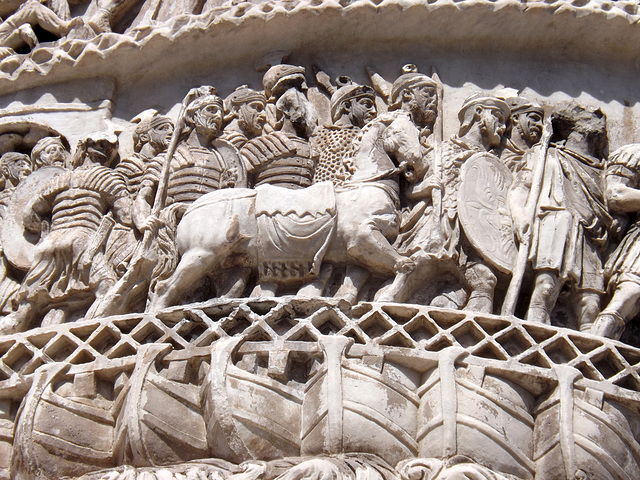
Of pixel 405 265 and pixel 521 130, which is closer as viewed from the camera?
pixel 405 265

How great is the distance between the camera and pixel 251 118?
26.9 ft

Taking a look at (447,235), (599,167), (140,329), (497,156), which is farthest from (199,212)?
(599,167)

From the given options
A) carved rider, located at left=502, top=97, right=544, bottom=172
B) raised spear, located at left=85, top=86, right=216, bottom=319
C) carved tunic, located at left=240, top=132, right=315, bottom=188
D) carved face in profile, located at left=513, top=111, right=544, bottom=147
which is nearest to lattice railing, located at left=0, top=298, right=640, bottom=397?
raised spear, located at left=85, top=86, right=216, bottom=319

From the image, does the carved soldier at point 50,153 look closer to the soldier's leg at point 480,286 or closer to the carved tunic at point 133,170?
the carved tunic at point 133,170

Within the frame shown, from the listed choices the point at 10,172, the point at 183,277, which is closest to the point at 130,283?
the point at 183,277

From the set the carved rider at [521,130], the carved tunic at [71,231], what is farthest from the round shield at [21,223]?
the carved rider at [521,130]

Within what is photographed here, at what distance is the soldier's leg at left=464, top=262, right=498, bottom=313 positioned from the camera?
268 inches

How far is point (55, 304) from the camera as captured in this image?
757 centimetres

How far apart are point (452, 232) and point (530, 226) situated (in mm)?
463

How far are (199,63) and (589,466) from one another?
4.39 metres

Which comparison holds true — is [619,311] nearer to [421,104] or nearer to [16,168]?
[421,104]

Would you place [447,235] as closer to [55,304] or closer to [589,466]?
[589,466]

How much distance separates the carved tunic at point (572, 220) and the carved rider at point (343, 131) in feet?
4.15

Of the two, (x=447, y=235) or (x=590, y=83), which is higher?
(x=590, y=83)
